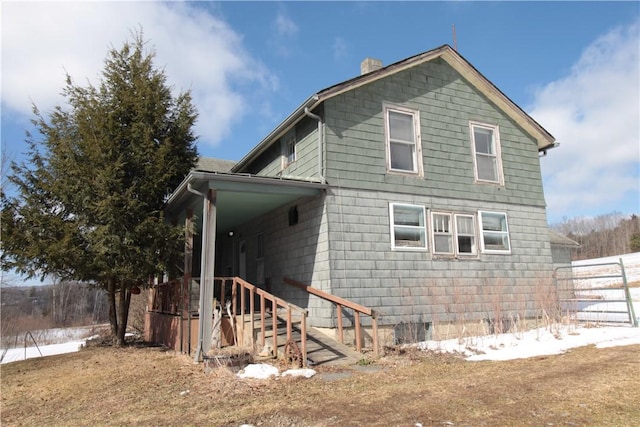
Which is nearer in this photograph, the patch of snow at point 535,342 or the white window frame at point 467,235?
the patch of snow at point 535,342

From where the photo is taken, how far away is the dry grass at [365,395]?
4.21 m

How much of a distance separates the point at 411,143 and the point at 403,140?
0.75 ft

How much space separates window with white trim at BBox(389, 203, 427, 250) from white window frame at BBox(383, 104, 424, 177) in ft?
2.93

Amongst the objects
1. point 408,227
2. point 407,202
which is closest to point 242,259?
point 408,227

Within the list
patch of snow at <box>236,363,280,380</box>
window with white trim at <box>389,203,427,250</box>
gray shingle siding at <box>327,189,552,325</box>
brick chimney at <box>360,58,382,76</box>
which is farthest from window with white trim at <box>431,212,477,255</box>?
patch of snow at <box>236,363,280,380</box>

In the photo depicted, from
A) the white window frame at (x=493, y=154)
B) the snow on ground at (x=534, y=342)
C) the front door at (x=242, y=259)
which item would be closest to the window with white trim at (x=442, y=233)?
the white window frame at (x=493, y=154)

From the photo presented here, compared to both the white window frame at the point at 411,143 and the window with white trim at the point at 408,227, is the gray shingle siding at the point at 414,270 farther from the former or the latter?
the white window frame at the point at 411,143

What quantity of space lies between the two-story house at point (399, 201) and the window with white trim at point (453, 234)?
0.12ft

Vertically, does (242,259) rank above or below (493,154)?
below

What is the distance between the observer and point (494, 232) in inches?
428

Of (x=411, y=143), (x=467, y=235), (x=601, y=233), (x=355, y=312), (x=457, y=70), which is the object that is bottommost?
(x=355, y=312)

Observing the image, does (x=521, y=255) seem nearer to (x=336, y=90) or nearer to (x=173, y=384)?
(x=336, y=90)

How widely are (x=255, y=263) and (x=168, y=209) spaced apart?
300cm

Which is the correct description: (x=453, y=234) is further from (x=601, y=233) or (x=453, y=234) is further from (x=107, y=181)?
(x=601, y=233)
